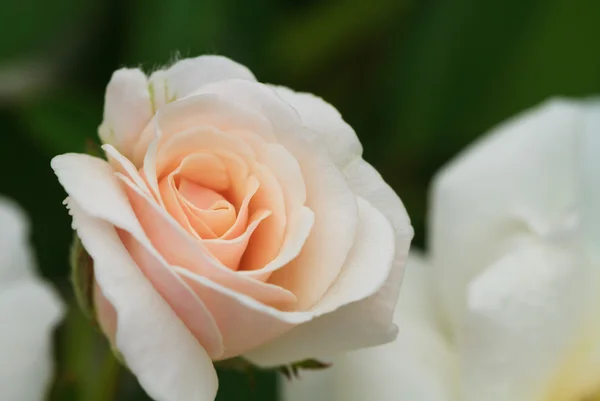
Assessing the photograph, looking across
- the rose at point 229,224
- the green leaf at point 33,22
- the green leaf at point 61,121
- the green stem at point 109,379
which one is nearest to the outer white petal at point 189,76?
the rose at point 229,224

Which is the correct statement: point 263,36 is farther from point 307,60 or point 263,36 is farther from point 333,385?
point 333,385

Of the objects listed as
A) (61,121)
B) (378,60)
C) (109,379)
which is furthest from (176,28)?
(109,379)

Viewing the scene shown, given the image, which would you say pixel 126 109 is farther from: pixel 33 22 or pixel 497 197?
pixel 33 22

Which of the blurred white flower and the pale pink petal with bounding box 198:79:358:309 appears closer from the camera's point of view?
the pale pink petal with bounding box 198:79:358:309

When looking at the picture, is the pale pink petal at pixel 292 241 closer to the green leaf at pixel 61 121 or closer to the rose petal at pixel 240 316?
the rose petal at pixel 240 316

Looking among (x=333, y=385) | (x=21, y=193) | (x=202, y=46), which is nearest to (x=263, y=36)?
(x=202, y=46)

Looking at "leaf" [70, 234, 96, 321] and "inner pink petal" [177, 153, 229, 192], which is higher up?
"inner pink petal" [177, 153, 229, 192]

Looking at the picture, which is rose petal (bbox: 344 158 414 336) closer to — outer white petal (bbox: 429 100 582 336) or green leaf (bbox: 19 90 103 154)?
outer white petal (bbox: 429 100 582 336)

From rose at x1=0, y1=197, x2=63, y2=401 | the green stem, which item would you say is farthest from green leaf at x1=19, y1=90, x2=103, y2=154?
the green stem
